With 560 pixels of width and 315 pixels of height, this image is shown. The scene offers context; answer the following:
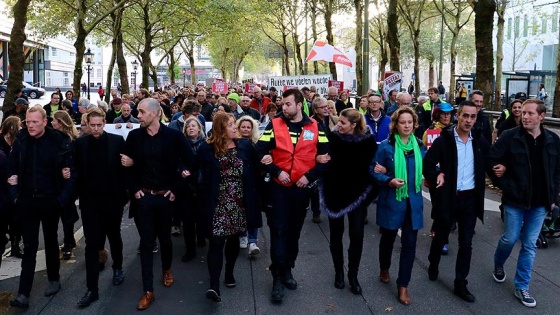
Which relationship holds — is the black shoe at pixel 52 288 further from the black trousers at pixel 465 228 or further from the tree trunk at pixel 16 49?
the tree trunk at pixel 16 49

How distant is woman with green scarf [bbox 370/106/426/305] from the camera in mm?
5496

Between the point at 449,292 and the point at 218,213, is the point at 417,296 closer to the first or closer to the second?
the point at 449,292

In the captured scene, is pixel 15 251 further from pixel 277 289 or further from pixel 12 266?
pixel 277 289

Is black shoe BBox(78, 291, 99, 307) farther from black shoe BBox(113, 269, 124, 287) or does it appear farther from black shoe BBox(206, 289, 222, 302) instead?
black shoe BBox(206, 289, 222, 302)

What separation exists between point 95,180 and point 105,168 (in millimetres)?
149

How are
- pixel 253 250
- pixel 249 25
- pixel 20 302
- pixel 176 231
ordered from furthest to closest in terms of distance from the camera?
pixel 249 25
pixel 176 231
pixel 253 250
pixel 20 302

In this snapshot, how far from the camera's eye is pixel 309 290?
19.4 ft

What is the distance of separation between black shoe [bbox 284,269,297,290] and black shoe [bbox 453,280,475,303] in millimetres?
1597

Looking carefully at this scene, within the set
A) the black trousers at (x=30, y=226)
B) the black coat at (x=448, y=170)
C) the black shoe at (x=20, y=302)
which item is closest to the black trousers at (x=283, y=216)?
the black coat at (x=448, y=170)

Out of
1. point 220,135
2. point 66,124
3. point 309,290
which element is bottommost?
point 309,290

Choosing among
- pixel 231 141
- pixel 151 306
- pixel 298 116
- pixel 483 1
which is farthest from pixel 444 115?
pixel 483 1

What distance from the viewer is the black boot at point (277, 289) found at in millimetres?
5566

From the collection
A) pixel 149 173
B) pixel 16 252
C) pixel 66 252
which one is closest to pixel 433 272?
pixel 149 173

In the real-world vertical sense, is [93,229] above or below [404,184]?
below
